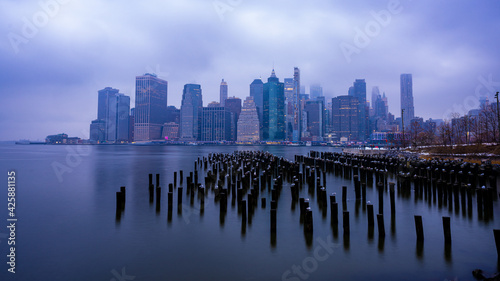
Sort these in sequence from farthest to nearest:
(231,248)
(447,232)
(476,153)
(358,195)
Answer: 1. (476,153)
2. (358,195)
3. (231,248)
4. (447,232)

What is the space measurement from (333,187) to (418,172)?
32.4ft

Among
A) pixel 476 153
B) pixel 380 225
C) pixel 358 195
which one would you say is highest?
pixel 476 153

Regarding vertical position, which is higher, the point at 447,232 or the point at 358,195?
the point at 358,195

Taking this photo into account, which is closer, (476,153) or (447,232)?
(447,232)

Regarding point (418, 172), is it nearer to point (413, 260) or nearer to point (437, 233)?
point (437, 233)

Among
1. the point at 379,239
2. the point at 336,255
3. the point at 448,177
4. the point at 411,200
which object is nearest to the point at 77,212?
the point at 336,255

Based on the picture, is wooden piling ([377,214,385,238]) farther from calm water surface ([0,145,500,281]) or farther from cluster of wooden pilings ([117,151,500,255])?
calm water surface ([0,145,500,281])

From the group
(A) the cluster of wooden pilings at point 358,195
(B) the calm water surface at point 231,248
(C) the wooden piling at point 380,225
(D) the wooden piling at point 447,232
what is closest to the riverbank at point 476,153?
(A) the cluster of wooden pilings at point 358,195

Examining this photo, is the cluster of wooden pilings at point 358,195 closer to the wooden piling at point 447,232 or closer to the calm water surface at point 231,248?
the wooden piling at point 447,232

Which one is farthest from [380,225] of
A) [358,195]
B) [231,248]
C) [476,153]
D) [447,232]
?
[476,153]

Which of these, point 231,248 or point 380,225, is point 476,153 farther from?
point 231,248

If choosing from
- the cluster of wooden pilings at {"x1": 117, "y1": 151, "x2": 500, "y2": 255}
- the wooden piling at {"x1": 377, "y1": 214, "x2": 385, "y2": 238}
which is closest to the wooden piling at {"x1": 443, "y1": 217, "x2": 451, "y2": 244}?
the cluster of wooden pilings at {"x1": 117, "y1": 151, "x2": 500, "y2": 255}

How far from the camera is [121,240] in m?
13.8

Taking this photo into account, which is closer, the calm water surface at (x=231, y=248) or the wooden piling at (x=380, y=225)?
the calm water surface at (x=231, y=248)
